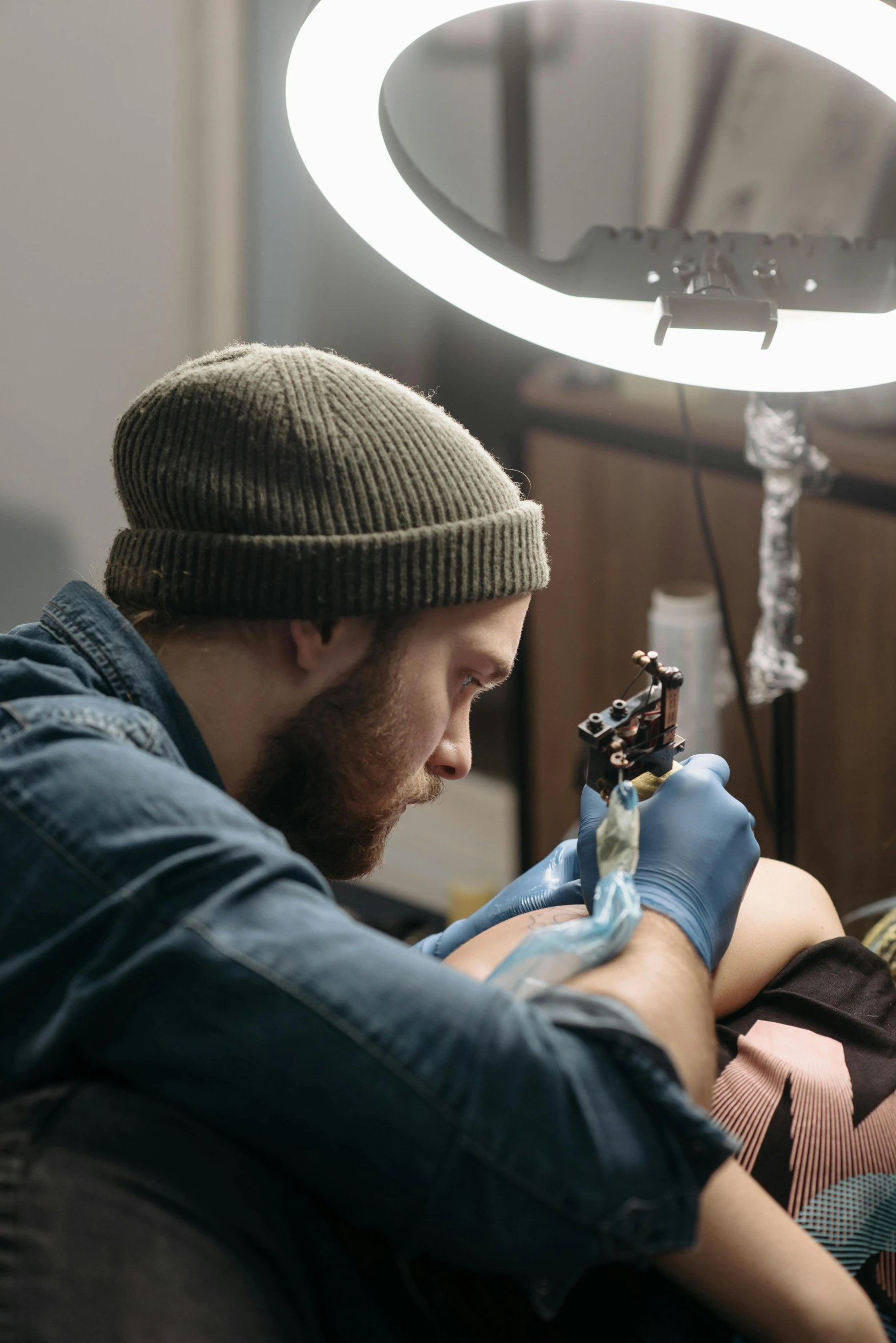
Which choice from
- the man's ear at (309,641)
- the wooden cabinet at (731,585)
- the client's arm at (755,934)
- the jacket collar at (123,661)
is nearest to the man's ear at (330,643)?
the man's ear at (309,641)

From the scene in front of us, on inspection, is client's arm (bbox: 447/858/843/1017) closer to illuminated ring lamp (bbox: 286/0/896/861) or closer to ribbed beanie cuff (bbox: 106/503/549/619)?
ribbed beanie cuff (bbox: 106/503/549/619)

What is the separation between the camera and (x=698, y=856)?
83 cm

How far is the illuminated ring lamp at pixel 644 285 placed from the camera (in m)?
0.93

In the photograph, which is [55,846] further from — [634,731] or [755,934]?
[755,934]

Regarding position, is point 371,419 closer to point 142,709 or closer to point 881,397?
point 142,709

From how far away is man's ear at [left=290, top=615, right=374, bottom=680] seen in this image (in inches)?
34.7

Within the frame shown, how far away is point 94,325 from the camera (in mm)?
1878

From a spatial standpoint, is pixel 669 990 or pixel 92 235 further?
pixel 92 235

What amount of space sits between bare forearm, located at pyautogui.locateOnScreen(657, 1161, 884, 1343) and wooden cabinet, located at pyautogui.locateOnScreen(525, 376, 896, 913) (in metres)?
1.02

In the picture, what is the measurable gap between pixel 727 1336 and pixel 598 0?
1903 millimetres

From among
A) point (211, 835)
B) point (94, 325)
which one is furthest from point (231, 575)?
point (94, 325)

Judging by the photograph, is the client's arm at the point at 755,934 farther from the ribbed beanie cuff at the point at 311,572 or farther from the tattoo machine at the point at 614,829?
the ribbed beanie cuff at the point at 311,572

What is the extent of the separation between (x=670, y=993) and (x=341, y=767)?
34 cm

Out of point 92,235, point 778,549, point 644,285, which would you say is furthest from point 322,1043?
point 92,235
